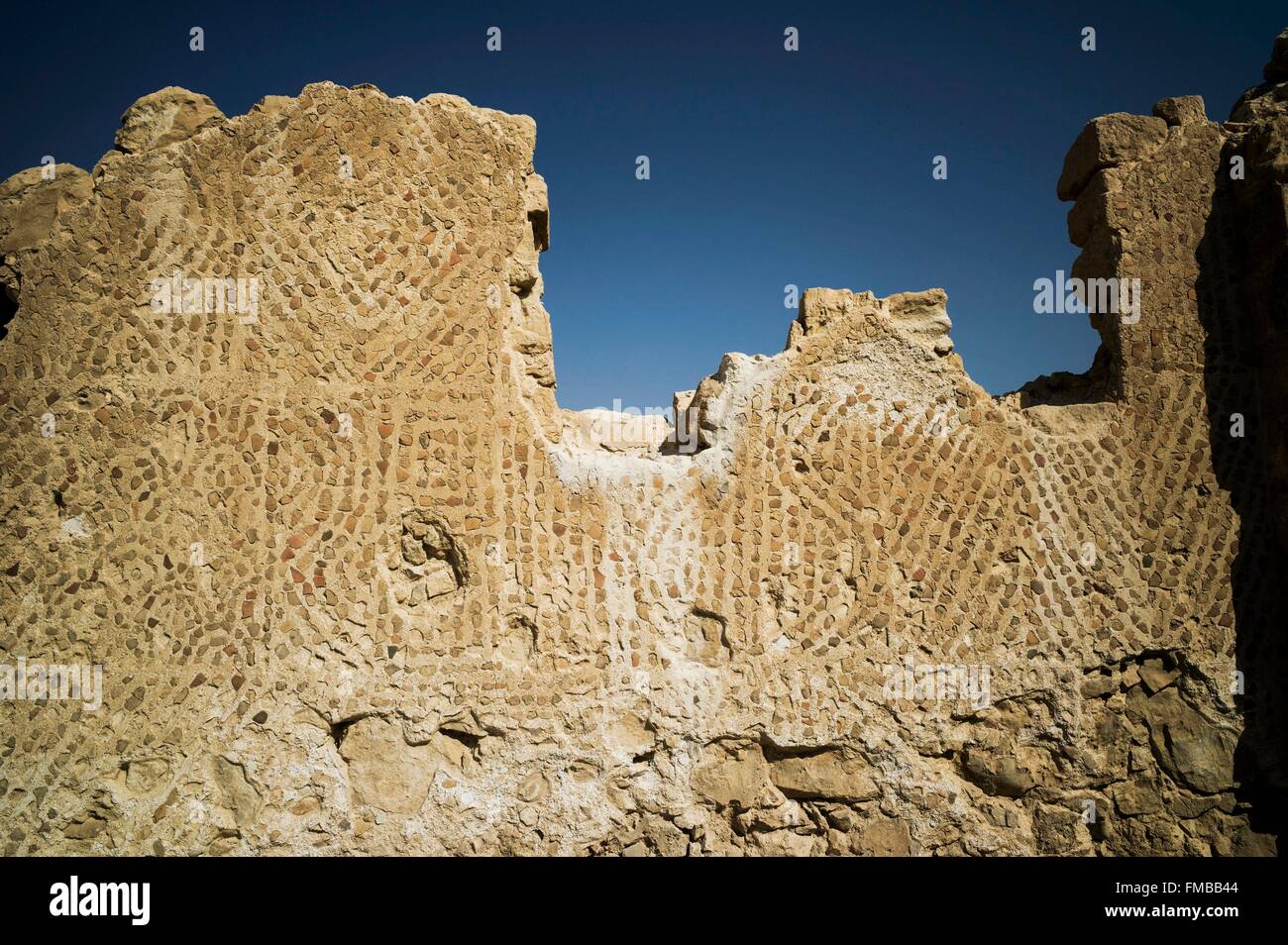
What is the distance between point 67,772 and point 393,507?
1.74 metres

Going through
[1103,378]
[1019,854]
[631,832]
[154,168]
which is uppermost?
[154,168]

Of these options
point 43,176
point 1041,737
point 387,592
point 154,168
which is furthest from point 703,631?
point 43,176

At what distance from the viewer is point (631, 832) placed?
392 cm

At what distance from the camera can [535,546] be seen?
12.9 feet

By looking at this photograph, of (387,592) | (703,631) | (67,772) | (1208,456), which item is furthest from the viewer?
(1208,456)

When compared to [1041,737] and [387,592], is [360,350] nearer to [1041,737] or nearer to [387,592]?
[387,592]

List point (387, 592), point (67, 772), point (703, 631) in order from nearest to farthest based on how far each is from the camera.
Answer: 1. point (67, 772)
2. point (387, 592)
3. point (703, 631)

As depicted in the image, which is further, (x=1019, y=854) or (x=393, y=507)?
(x=1019, y=854)

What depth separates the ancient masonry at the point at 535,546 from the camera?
12.0 feet

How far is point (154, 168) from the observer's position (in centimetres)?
389

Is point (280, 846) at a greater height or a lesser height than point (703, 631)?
lesser

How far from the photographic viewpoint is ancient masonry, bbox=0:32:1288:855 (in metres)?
3.65

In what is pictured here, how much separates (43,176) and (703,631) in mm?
3952

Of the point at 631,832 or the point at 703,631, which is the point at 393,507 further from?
the point at 631,832
